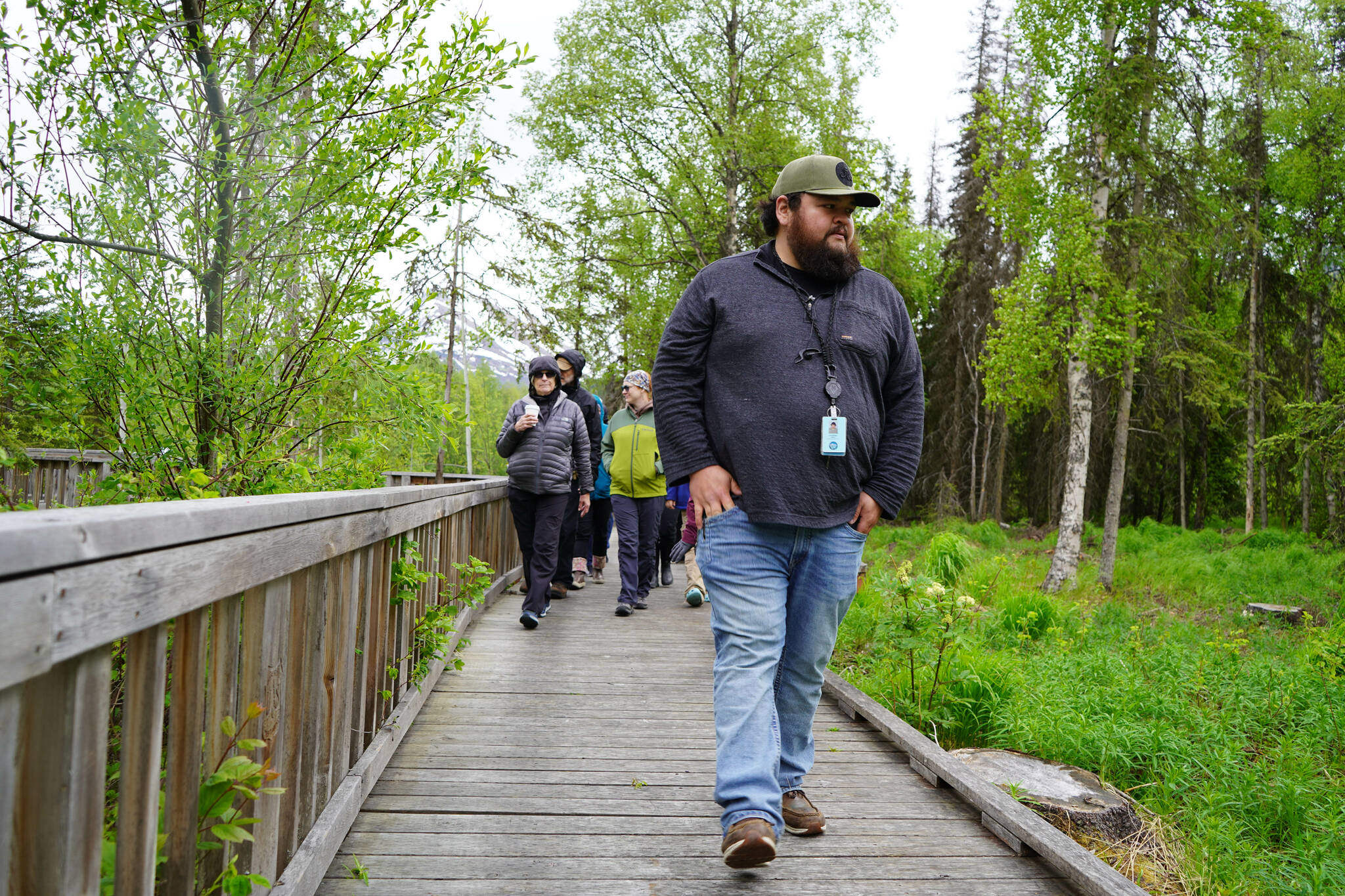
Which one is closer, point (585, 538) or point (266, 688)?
point (266, 688)

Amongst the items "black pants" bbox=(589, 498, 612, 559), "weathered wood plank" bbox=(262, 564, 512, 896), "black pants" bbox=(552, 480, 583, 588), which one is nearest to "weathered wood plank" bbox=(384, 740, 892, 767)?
"weathered wood plank" bbox=(262, 564, 512, 896)

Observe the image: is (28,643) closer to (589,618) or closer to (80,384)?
(80,384)

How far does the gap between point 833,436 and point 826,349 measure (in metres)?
0.29

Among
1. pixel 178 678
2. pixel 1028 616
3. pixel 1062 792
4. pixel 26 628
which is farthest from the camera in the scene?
pixel 1028 616

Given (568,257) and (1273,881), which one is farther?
(568,257)

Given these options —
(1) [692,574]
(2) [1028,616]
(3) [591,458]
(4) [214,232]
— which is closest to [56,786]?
(4) [214,232]

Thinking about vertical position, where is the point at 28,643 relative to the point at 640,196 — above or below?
below

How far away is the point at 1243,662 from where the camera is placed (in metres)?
7.46

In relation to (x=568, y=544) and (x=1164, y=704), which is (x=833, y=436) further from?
(x=568, y=544)

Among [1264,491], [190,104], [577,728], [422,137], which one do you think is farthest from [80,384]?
[1264,491]

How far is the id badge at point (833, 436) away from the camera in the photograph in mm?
2812

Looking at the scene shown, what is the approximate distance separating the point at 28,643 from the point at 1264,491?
2757cm

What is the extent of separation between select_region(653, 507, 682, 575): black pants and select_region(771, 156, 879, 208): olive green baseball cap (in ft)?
22.4

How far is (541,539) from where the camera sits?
6.85 m
